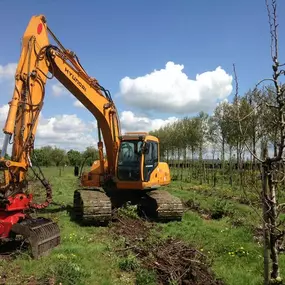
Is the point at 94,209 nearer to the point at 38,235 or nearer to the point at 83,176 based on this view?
the point at 38,235

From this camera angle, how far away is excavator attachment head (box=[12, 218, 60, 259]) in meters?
7.50

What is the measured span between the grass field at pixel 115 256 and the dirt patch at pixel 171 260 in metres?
0.21

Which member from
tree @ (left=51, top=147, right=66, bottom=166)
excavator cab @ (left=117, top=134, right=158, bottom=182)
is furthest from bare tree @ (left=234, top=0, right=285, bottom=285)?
tree @ (left=51, top=147, right=66, bottom=166)

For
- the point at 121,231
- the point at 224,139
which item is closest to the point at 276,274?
the point at 121,231

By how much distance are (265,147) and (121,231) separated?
6.64m

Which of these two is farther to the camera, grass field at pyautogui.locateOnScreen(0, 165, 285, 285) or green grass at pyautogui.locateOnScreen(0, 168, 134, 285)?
grass field at pyautogui.locateOnScreen(0, 165, 285, 285)

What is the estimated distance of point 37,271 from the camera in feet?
22.0

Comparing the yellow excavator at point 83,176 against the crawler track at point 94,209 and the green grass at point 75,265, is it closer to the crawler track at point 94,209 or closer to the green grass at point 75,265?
the crawler track at point 94,209

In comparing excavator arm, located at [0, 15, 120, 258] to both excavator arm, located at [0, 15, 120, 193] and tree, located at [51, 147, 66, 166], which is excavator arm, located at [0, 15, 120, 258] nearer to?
excavator arm, located at [0, 15, 120, 193]

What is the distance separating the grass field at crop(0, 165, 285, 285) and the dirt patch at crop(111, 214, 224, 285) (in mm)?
213

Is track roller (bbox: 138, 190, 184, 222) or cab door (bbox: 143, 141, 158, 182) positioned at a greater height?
cab door (bbox: 143, 141, 158, 182)

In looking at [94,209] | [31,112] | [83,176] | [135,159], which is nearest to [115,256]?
[94,209]

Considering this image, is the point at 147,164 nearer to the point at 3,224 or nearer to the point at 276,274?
the point at 3,224

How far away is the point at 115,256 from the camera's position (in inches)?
302
